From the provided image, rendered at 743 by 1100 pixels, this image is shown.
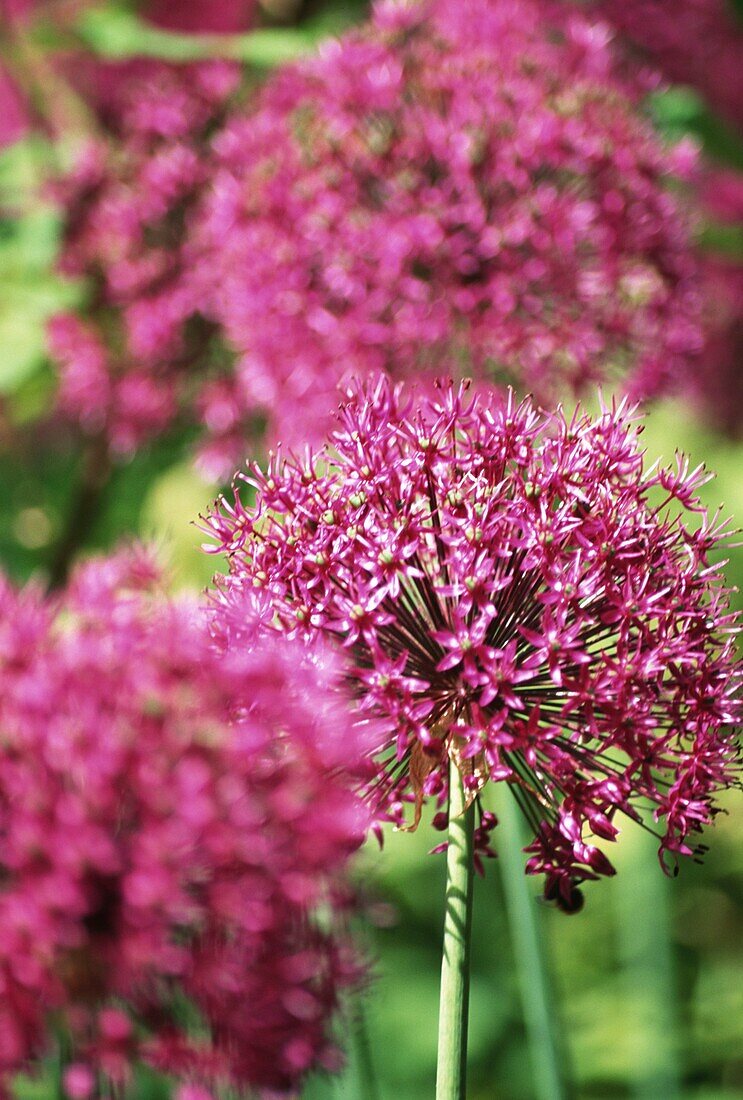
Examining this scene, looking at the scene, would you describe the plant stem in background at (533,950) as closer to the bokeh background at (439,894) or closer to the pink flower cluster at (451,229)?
the bokeh background at (439,894)

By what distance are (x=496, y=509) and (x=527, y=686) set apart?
0.49ft

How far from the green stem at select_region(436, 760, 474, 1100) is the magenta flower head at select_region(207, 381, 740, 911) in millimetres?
49

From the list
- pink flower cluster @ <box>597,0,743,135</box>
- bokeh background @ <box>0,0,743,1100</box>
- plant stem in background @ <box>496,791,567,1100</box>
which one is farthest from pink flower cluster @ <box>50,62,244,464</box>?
plant stem in background @ <box>496,791,567,1100</box>

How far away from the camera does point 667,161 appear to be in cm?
169

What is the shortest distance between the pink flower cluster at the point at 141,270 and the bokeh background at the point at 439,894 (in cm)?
5

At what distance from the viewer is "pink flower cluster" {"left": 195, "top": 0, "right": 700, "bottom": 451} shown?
60.6 inches

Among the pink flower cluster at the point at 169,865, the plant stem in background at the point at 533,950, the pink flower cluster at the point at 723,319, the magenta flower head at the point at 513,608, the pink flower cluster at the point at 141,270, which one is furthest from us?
the pink flower cluster at the point at 723,319

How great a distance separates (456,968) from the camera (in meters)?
0.85

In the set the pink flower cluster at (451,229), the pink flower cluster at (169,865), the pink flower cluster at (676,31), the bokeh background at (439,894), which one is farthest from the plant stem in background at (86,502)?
the pink flower cluster at (169,865)

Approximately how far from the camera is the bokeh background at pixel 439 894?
6.03 ft

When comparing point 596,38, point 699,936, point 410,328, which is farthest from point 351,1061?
point 699,936

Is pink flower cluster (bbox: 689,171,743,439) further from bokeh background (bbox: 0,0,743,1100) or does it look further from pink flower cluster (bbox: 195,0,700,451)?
pink flower cluster (bbox: 195,0,700,451)

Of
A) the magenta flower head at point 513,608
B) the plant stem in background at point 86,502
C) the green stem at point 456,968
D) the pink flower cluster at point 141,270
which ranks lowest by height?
the green stem at point 456,968

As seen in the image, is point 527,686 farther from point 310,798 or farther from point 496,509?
point 310,798
